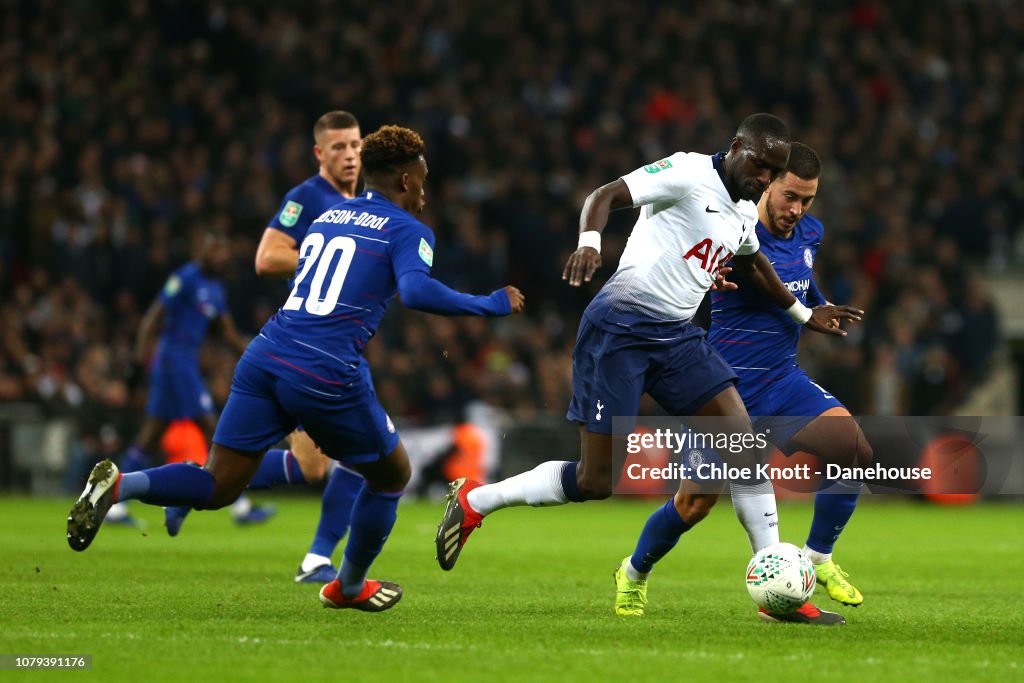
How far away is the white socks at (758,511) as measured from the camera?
7.78 metres

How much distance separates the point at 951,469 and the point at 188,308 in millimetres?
10152

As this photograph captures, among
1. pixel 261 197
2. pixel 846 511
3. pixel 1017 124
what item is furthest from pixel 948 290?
pixel 846 511

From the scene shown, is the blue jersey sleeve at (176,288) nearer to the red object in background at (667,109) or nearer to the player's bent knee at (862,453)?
the player's bent knee at (862,453)

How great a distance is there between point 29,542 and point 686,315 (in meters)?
6.27

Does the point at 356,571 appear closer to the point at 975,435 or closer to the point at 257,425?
the point at 257,425

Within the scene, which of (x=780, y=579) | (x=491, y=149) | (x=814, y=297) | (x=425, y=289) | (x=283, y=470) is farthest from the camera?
(x=491, y=149)

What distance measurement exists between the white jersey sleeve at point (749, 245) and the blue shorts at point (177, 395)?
23.4ft

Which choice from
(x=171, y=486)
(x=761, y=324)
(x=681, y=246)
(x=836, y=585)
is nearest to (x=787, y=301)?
(x=761, y=324)

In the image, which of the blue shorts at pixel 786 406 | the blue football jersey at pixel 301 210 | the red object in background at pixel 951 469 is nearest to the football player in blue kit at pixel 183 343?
the blue football jersey at pixel 301 210

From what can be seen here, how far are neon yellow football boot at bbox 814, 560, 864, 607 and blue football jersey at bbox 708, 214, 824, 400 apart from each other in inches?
40.5

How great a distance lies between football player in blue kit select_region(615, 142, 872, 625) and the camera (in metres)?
8.09

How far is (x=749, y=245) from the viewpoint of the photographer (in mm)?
8016

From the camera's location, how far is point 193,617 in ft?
23.7

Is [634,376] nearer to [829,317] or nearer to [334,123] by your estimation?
[829,317]
